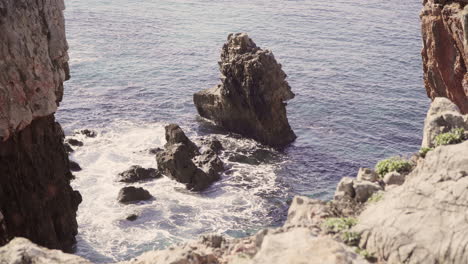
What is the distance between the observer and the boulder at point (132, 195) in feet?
157

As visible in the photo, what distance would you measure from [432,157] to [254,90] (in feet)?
150

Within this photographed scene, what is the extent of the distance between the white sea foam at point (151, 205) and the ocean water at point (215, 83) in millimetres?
119

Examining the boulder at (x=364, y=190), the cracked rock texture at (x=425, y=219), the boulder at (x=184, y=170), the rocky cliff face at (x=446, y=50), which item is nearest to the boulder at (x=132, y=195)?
the boulder at (x=184, y=170)

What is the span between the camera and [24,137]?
36.1 meters

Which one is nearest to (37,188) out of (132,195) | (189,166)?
(132,195)

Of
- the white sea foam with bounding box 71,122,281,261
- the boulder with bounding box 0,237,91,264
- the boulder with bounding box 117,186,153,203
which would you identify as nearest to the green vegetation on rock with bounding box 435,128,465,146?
the boulder with bounding box 0,237,91,264

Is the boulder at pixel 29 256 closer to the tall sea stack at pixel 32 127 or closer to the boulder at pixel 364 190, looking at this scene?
the boulder at pixel 364 190

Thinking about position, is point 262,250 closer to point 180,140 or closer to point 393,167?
point 393,167

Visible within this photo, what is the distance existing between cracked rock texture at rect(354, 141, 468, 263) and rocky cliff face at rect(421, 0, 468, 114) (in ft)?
45.6

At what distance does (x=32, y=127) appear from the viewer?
37000mm

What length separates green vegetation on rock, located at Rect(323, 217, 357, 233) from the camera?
15852 mm

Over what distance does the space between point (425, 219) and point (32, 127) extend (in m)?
29.0

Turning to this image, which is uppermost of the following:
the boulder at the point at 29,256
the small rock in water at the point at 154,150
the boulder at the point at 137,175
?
the boulder at the point at 29,256

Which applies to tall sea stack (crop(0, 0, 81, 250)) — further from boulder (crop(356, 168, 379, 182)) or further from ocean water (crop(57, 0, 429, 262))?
boulder (crop(356, 168, 379, 182))
